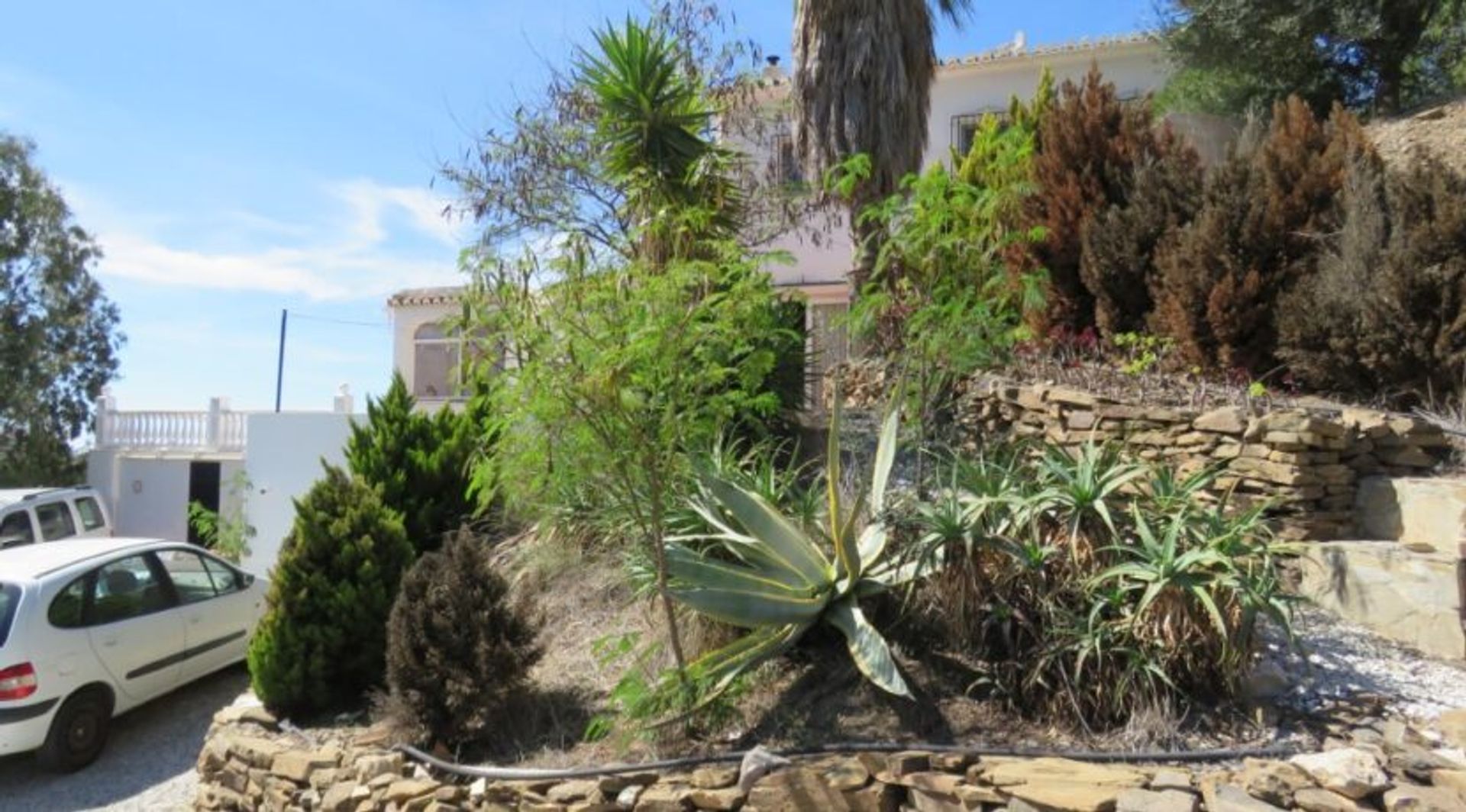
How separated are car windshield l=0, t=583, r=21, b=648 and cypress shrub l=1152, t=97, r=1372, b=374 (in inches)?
348

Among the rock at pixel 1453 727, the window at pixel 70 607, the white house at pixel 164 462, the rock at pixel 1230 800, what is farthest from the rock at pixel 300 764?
the white house at pixel 164 462

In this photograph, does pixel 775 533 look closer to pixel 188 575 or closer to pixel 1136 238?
pixel 1136 238

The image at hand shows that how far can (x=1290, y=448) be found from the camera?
571 centimetres

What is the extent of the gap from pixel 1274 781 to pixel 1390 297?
4.41 m

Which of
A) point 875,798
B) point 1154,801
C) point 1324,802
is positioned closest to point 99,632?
point 875,798

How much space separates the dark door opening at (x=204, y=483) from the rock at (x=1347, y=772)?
1782cm

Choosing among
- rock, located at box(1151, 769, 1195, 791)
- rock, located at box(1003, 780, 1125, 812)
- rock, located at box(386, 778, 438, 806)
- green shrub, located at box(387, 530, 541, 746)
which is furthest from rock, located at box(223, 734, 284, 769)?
rock, located at box(1151, 769, 1195, 791)

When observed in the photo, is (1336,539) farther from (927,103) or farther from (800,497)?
(927,103)

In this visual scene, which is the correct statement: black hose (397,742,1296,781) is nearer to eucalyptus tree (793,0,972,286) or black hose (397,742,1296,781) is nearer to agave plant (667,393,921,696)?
agave plant (667,393,921,696)

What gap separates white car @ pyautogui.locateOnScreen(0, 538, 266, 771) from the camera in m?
6.74

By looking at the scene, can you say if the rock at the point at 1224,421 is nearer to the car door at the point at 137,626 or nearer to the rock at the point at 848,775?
the rock at the point at 848,775

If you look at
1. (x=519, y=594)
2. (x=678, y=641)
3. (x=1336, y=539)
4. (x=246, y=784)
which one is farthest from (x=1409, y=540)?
(x=246, y=784)

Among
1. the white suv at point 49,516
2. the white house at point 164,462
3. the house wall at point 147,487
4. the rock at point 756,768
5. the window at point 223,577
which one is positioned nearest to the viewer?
the rock at point 756,768

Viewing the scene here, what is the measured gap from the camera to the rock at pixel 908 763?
412cm
